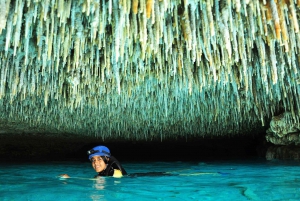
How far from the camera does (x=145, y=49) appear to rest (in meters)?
3.57

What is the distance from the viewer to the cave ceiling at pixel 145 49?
3.18 metres

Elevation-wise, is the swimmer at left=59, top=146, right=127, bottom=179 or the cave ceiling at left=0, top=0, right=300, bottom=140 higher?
the cave ceiling at left=0, top=0, right=300, bottom=140

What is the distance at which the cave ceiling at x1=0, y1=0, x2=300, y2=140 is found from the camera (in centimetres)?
318

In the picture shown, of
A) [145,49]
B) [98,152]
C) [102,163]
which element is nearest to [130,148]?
[102,163]

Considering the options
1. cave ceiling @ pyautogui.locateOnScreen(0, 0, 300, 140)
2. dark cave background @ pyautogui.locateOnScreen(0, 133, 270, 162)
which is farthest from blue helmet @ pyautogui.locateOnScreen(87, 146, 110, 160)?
dark cave background @ pyautogui.locateOnScreen(0, 133, 270, 162)

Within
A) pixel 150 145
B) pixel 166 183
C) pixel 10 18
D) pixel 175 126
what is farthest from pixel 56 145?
pixel 10 18

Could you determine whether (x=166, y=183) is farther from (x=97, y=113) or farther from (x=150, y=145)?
(x=150, y=145)

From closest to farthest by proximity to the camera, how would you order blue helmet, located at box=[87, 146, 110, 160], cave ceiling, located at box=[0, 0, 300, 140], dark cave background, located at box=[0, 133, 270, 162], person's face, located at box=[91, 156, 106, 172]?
cave ceiling, located at box=[0, 0, 300, 140], blue helmet, located at box=[87, 146, 110, 160], person's face, located at box=[91, 156, 106, 172], dark cave background, located at box=[0, 133, 270, 162]

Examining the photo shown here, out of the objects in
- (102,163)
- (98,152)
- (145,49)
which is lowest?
(102,163)

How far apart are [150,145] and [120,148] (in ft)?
5.46

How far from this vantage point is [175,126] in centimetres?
1059

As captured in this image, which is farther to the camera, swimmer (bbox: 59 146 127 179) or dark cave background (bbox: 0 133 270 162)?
dark cave background (bbox: 0 133 270 162)

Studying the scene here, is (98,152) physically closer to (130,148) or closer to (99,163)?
(99,163)

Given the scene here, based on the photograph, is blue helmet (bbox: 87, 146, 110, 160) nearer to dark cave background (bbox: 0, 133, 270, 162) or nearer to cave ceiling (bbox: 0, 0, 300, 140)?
cave ceiling (bbox: 0, 0, 300, 140)
